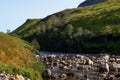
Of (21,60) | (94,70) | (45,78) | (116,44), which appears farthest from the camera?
(116,44)

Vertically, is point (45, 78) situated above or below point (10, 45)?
below

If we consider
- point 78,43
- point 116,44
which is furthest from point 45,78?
point 78,43

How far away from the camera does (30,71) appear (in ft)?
148

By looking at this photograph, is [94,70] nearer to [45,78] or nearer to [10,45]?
[45,78]

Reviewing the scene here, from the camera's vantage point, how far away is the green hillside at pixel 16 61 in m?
43.1

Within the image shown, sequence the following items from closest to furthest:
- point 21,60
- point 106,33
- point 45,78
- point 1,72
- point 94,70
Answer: point 1,72
point 21,60
point 45,78
point 94,70
point 106,33

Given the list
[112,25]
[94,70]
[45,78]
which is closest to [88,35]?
[112,25]

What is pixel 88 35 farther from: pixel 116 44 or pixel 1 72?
pixel 1 72

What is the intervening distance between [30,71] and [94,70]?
1238 inches

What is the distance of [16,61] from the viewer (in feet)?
155

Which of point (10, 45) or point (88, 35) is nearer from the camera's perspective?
point (10, 45)

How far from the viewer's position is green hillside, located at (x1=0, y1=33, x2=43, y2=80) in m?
43.1

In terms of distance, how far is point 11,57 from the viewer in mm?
47469

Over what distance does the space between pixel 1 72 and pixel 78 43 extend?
139 metres
